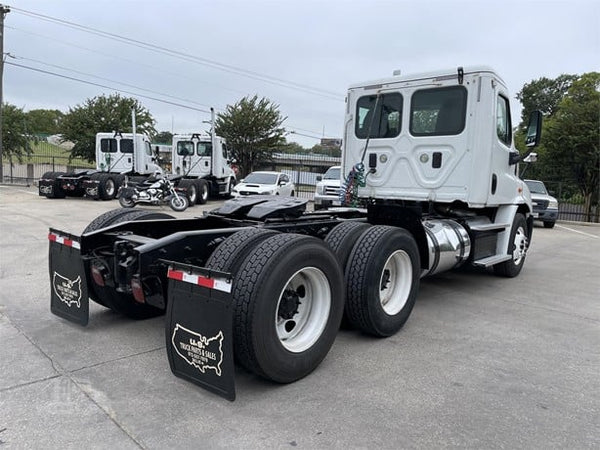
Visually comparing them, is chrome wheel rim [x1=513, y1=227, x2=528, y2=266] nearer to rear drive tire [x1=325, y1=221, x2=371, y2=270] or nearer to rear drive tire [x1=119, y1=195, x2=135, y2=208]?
rear drive tire [x1=325, y1=221, x2=371, y2=270]

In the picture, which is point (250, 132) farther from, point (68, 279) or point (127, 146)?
point (68, 279)

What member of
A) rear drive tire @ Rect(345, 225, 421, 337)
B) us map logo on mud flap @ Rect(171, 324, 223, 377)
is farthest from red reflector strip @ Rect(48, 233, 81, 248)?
rear drive tire @ Rect(345, 225, 421, 337)

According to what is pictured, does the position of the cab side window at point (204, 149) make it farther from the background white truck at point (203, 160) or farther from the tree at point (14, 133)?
the tree at point (14, 133)

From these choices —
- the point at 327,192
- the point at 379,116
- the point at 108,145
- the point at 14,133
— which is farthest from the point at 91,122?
the point at 379,116

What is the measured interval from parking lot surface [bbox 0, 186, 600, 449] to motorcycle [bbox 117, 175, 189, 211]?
11.2 metres

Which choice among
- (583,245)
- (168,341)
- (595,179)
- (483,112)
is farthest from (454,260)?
(595,179)

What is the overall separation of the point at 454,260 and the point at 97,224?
4114mm

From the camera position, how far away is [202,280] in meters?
2.93

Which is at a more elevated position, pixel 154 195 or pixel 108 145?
pixel 108 145

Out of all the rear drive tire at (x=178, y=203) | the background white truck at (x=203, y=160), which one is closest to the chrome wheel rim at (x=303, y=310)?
the rear drive tire at (x=178, y=203)

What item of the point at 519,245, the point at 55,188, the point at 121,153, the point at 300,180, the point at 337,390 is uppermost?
the point at 121,153

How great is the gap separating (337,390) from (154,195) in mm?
14434

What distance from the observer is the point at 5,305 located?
498 centimetres

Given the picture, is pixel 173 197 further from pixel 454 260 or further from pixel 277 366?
pixel 277 366
